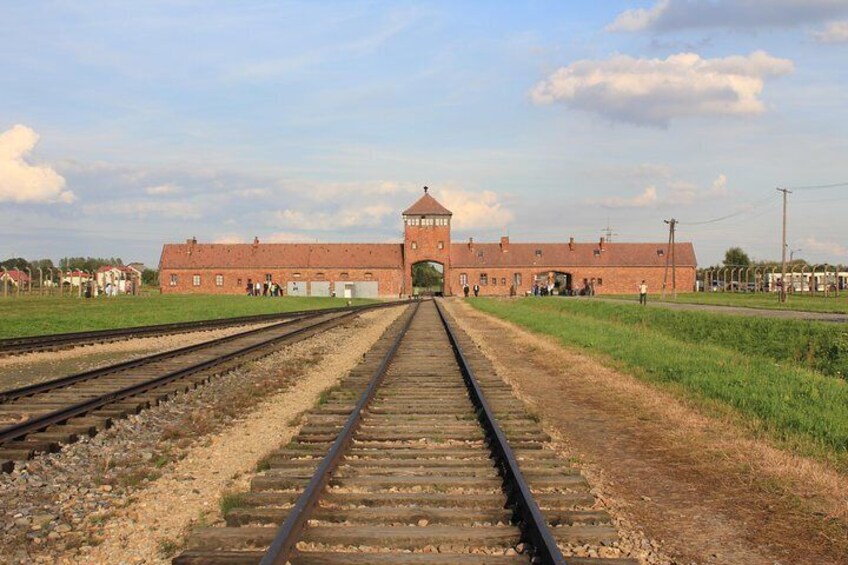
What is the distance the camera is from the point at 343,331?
2748 cm

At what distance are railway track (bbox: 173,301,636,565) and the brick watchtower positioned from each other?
84.0 metres

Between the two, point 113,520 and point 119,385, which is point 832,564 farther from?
point 119,385

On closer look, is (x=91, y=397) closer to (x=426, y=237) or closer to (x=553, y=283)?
(x=426, y=237)

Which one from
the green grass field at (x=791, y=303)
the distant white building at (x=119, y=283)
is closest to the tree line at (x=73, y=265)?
the distant white building at (x=119, y=283)

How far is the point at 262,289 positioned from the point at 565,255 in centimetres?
3816

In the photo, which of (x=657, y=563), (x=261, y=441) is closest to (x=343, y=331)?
(x=261, y=441)

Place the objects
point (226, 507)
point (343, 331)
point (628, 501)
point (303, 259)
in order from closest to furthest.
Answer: point (226, 507) < point (628, 501) < point (343, 331) < point (303, 259)

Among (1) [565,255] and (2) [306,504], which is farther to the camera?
(1) [565,255]

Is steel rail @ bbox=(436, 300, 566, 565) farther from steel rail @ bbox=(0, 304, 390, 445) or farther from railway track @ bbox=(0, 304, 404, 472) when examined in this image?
steel rail @ bbox=(0, 304, 390, 445)

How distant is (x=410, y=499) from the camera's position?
5570mm

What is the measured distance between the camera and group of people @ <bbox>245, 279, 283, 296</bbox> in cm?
8432

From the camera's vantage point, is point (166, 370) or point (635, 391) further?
point (166, 370)

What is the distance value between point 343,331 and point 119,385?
15534mm

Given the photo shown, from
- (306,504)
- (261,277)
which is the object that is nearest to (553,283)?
(261,277)
